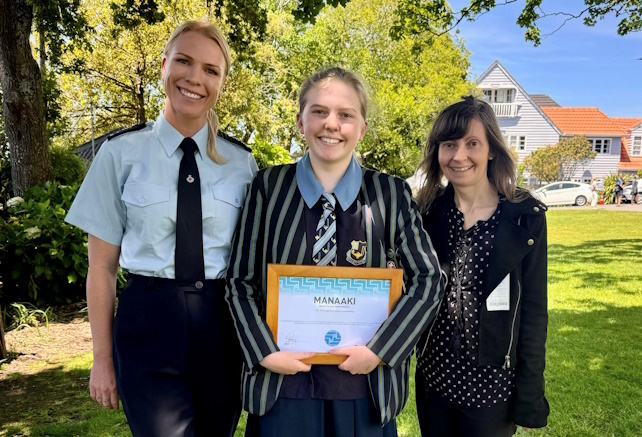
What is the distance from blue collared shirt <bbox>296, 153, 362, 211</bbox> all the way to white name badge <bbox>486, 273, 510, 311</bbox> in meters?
0.80

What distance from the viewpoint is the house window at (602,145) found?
40719 millimetres

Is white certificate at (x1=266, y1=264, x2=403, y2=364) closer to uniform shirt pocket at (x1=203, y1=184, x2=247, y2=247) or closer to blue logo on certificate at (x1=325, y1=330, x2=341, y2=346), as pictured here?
blue logo on certificate at (x1=325, y1=330, x2=341, y2=346)

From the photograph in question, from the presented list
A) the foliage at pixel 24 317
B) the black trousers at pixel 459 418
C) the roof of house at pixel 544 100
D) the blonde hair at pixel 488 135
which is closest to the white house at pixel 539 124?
the roof of house at pixel 544 100

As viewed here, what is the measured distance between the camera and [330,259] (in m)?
1.97

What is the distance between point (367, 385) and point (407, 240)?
23.2 inches

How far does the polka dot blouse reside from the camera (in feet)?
7.50

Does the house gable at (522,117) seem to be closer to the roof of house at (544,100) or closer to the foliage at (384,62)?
the roof of house at (544,100)

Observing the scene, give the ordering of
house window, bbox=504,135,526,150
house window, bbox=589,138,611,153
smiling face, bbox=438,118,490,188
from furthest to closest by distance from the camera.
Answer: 1. house window, bbox=589,138,611,153
2. house window, bbox=504,135,526,150
3. smiling face, bbox=438,118,490,188

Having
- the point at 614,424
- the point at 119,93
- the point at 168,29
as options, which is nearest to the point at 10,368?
the point at 614,424

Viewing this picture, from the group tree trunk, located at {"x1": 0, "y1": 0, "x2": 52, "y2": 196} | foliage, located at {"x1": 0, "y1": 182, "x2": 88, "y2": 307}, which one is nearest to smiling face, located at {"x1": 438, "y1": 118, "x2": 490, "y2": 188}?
foliage, located at {"x1": 0, "y1": 182, "x2": 88, "y2": 307}

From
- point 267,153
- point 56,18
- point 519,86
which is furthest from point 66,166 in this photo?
point 519,86

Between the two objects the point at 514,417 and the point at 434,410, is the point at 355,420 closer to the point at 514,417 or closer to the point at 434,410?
the point at 434,410

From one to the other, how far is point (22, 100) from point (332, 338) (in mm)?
7528

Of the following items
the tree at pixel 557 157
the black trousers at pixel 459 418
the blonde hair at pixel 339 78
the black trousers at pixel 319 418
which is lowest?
the black trousers at pixel 459 418
